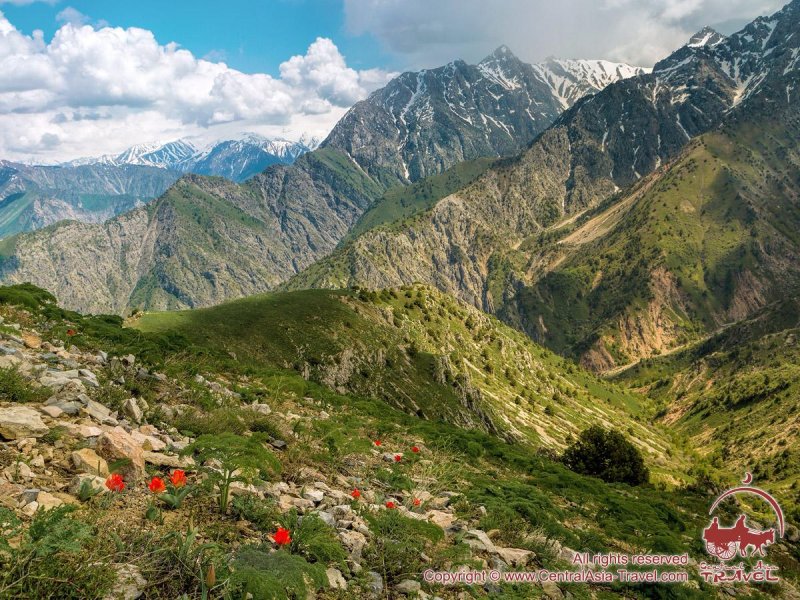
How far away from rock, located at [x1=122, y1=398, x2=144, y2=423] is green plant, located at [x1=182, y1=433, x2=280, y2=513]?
8.14 feet

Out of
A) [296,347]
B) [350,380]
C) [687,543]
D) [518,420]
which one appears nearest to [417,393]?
[350,380]

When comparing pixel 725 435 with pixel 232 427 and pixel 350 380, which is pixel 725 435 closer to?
pixel 350 380

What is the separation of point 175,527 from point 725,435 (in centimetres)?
21005

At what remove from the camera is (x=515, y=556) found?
11.7 metres

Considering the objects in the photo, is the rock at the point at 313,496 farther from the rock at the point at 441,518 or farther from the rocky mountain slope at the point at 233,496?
the rock at the point at 441,518

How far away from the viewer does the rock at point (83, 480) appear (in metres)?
8.30

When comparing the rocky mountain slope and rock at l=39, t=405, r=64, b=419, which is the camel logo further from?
rock at l=39, t=405, r=64, b=419

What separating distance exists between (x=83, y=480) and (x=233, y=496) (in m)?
2.62

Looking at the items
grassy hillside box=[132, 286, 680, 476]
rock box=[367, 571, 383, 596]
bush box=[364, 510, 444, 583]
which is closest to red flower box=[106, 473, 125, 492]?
rock box=[367, 571, 383, 596]

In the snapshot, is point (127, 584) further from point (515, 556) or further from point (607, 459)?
point (607, 459)

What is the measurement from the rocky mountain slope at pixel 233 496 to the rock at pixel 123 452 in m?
0.03

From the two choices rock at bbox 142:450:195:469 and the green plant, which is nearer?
the green plant

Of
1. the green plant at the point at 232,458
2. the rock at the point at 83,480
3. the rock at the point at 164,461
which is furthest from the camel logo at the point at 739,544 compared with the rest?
the rock at the point at 83,480

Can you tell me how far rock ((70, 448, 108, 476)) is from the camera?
9.02 metres
